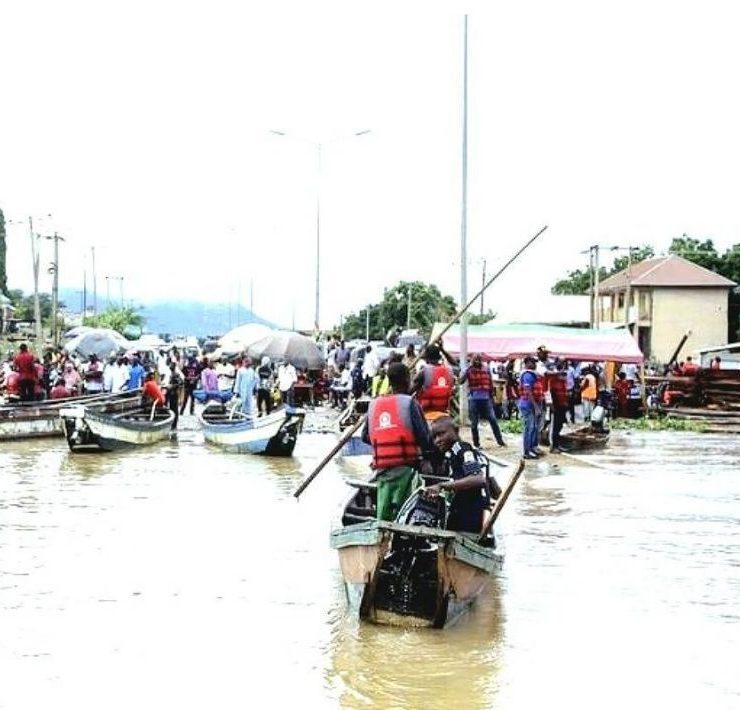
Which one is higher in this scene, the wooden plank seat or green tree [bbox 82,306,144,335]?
green tree [bbox 82,306,144,335]

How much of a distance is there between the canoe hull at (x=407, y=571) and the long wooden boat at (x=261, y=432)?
42.8 feet

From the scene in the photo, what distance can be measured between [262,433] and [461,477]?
13491 millimetres

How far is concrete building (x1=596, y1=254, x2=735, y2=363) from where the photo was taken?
215 ft

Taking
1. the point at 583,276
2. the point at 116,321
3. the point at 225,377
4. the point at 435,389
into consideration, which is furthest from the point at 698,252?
the point at 435,389

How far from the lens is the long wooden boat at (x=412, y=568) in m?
9.57

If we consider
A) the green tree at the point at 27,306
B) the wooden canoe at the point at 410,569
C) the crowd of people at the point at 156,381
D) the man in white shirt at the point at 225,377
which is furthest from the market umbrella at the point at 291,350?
the green tree at the point at 27,306

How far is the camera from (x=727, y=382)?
3469cm

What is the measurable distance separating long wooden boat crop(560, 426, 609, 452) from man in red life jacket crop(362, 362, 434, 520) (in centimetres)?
1332

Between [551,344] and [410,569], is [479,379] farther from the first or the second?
[410,569]

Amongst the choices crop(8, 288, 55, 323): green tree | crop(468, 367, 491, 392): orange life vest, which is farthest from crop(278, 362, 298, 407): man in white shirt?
crop(8, 288, 55, 323): green tree

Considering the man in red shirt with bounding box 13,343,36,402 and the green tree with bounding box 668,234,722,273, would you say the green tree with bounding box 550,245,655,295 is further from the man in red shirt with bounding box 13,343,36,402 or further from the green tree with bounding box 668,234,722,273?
the man in red shirt with bounding box 13,343,36,402

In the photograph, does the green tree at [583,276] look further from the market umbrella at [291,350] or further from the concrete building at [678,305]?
the market umbrella at [291,350]

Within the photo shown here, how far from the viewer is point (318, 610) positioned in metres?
10.6

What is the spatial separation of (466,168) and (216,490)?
976cm
